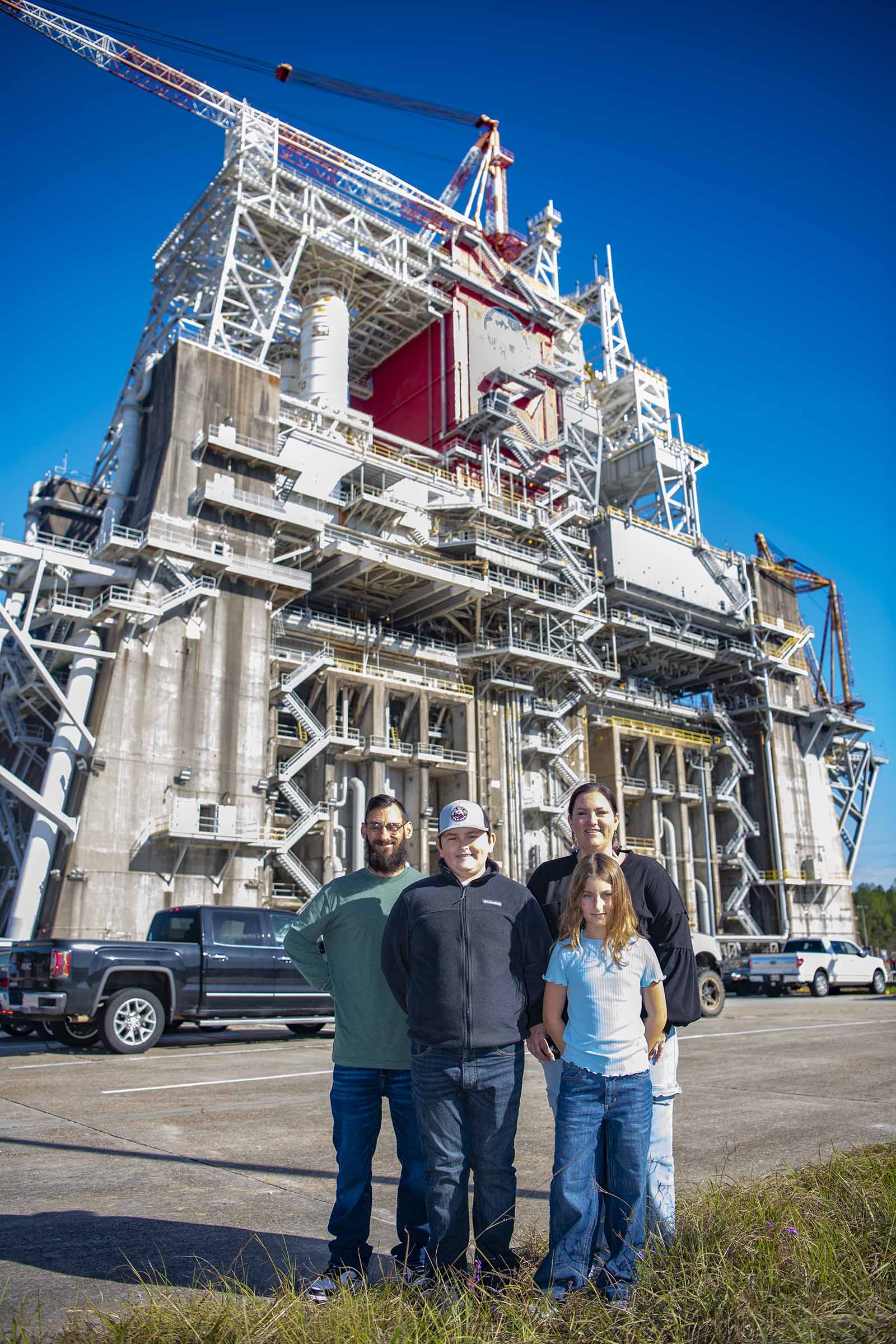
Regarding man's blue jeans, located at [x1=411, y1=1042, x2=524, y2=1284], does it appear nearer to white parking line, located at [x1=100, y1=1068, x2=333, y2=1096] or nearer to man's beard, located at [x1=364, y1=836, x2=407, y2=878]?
man's beard, located at [x1=364, y1=836, x2=407, y2=878]

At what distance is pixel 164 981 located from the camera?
14.5m

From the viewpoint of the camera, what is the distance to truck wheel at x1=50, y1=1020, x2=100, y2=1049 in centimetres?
1450

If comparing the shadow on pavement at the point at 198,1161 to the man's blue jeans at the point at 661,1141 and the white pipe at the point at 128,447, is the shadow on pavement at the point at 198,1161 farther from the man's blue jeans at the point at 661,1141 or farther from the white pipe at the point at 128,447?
the white pipe at the point at 128,447

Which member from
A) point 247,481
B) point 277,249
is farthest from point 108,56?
point 247,481

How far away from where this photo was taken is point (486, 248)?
5412 cm

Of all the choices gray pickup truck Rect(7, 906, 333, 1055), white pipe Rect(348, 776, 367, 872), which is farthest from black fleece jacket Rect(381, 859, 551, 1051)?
white pipe Rect(348, 776, 367, 872)

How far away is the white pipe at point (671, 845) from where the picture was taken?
52406mm

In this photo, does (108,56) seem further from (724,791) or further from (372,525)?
(724,791)

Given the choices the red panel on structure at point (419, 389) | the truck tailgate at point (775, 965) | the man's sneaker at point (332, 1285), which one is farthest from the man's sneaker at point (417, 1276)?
the red panel on structure at point (419, 389)

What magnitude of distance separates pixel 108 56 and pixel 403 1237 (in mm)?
56186

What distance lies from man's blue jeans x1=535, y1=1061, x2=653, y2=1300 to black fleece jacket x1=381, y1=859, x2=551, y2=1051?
0.40 metres

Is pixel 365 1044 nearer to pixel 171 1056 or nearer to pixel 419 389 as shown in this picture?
pixel 171 1056

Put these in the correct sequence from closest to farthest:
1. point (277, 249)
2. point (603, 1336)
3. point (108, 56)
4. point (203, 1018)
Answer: point (603, 1336) < point (203, 1018) < point (277, 249) < point (108, 56)

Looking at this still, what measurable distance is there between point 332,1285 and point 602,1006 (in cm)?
161
